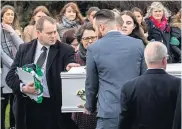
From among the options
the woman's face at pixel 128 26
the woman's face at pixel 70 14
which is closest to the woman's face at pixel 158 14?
the woman's face at pixel 70 14

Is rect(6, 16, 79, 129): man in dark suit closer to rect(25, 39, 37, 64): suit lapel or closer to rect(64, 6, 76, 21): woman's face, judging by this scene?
rect(25, 39, 37, 64): suit lapel

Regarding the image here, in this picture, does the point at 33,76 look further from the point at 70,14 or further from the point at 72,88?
the point at 70,14

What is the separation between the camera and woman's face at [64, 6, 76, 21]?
10703mm

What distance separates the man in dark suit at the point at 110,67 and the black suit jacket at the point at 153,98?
20.4 inches

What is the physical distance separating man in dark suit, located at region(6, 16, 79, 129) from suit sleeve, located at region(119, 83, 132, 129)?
4.59 ft

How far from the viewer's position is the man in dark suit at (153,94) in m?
5.34

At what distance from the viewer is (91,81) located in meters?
5.98

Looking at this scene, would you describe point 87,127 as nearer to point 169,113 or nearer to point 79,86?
point 79,86

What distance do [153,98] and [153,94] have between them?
0.03 metres

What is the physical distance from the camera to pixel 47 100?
6863 mm

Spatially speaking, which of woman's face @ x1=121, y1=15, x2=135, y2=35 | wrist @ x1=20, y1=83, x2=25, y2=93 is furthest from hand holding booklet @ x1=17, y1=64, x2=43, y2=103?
woman's face @ x1=121, y1=15, x2=135, y2=35

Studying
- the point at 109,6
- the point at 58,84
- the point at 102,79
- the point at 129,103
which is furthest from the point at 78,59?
the point at 109,6

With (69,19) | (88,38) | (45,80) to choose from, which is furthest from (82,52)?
(69,19)

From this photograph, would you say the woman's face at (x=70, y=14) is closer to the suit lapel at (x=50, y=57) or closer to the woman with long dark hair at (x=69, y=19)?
the woman with long dark hair at (x=69, y=19)
